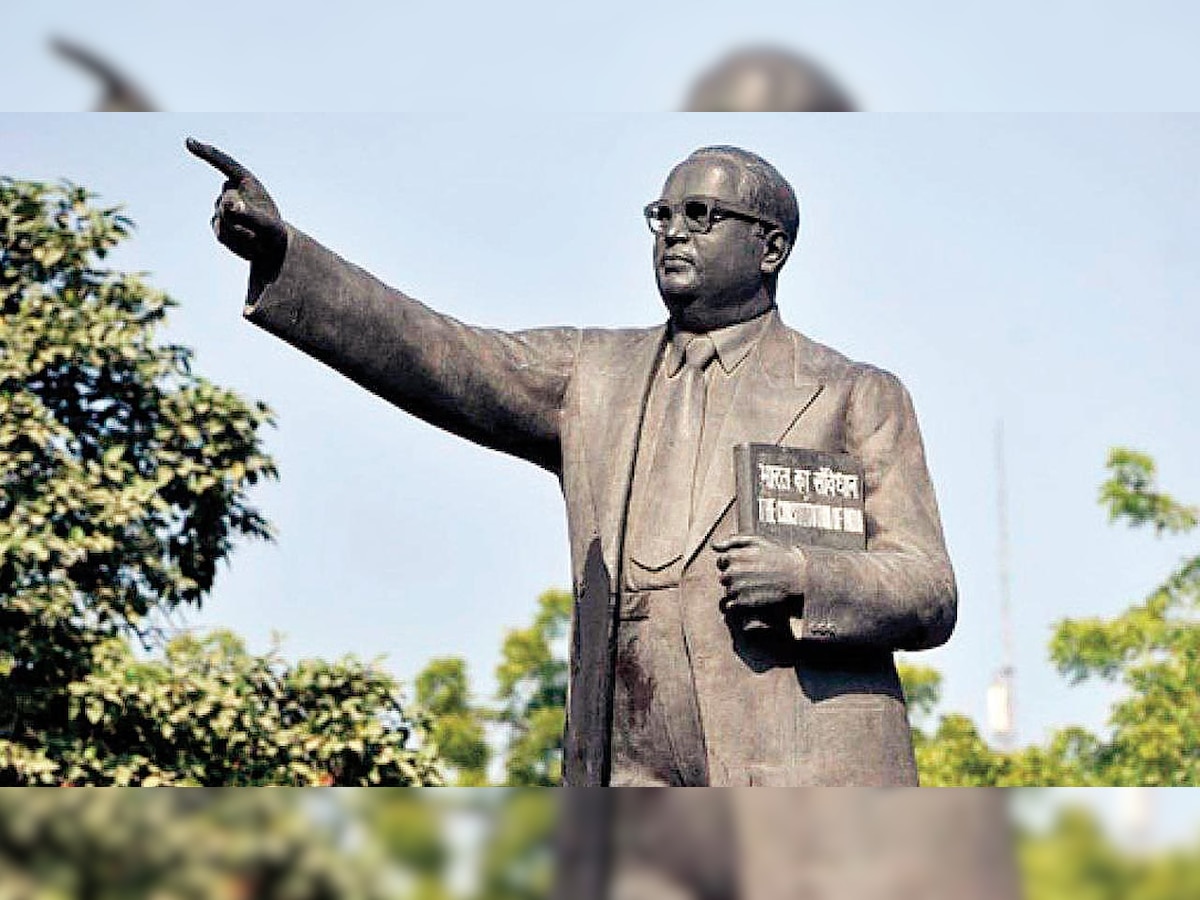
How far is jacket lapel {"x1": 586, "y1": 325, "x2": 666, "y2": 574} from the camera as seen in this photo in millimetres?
6633

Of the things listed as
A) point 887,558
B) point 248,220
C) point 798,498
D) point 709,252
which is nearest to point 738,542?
point 798,498

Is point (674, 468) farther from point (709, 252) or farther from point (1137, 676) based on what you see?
point (1137, 676)

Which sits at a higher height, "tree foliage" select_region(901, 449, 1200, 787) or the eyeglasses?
"tree foliage" select_region(901, 449, 1200, 787)

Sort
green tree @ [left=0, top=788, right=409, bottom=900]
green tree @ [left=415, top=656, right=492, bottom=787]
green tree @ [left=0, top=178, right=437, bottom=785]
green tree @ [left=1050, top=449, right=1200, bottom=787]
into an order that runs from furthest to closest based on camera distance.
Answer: green tree @ [left=415, top=656, right=492, bottom=787] → green tree @ [left=1050, top=449, right=1200, bottom=787] → green tree @ [left=0, top=178, right=437, bottom=785] → green tree @ [left=0, top=788, right=409, bottom=900]

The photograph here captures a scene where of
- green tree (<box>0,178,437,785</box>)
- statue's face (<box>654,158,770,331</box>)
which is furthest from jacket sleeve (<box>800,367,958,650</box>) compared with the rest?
green tree (<box>0,178,437,785</box>)

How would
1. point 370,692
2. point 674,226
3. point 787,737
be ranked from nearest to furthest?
point 787,737
point 674,226
point 370,692

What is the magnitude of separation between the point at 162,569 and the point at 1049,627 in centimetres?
928

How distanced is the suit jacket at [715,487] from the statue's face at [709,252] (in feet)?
0.58

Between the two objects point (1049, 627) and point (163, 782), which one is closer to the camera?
point (163, 782)

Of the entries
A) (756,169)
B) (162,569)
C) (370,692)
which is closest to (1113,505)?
(370,692)

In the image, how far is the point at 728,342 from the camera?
6883mm

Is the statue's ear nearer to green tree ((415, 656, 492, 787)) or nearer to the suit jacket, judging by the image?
the suit jacket

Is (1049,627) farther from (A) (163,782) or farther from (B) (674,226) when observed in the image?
(B) (674,226)

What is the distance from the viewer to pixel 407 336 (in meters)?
6.63
